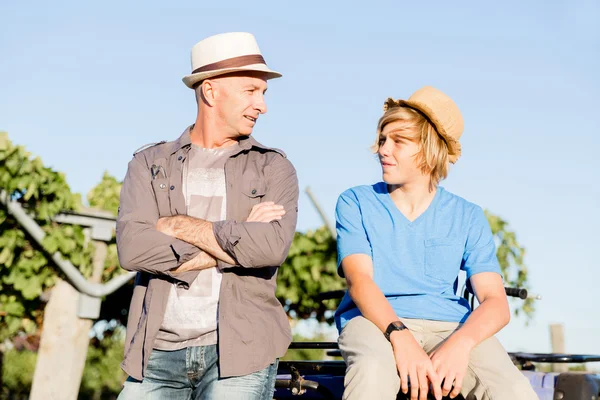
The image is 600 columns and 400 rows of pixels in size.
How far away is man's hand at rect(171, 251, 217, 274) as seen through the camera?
2.93 m

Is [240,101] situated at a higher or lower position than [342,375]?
higher

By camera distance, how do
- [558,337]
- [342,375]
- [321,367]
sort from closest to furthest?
[342,375], [321,367], [558,337]

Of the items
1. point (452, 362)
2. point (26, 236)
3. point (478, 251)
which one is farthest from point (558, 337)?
point (452, 362)

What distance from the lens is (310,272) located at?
8.84 metres

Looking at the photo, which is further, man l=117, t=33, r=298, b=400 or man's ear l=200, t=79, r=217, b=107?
man's ear l=200, t=79, r=217, b=107

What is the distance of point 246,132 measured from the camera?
3.18 meters

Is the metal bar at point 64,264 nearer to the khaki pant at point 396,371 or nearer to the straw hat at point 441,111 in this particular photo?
the straw hat at point 441,111

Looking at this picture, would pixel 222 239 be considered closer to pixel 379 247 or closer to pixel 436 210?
pixel 379 247

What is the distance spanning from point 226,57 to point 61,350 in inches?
191

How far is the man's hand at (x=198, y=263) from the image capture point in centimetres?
293

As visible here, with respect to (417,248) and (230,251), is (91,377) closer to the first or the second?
(417,248)

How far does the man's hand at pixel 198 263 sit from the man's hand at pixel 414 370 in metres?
0.77

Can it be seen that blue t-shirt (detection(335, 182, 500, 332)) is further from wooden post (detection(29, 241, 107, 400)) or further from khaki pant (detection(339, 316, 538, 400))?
wooden post (detection(29, 241, 107, 400))

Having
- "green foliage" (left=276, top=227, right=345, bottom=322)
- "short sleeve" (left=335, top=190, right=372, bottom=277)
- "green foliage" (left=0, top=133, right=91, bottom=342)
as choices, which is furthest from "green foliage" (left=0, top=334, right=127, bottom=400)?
"short sleeve" (left=335, top=190, right=372, bottom=277)
